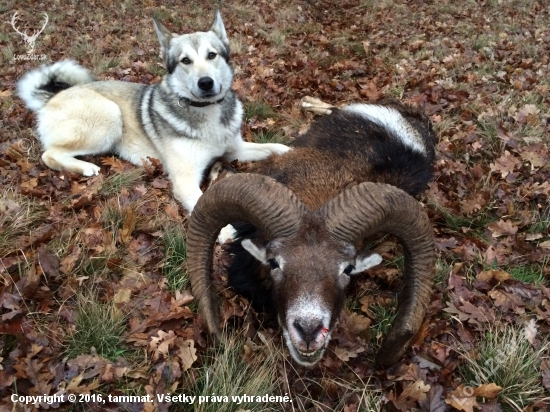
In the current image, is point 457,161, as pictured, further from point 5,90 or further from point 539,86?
point 5,90

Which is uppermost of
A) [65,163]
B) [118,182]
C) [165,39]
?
[165,39]

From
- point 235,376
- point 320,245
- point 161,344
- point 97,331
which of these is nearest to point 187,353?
point 161,344

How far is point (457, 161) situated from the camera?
5770mm

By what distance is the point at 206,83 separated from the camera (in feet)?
17.4

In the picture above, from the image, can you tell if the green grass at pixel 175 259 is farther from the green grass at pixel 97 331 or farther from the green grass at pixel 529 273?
the green grass at pixel 529 273

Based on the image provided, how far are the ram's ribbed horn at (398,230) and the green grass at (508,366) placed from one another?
548mm

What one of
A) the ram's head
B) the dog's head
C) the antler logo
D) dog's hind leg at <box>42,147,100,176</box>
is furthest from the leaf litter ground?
the antler logo

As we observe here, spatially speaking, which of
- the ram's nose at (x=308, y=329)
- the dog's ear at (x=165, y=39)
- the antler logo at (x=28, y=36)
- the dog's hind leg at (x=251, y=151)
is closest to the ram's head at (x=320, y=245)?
the ram's nose at (x=308, y=329)

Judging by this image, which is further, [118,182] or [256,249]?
[118,182]

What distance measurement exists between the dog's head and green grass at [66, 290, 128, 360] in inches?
120

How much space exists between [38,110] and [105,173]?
77.8 inches

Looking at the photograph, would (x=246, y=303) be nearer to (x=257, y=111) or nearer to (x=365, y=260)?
(x=365, y=260)

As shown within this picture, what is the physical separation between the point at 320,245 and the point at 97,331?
1860 mm

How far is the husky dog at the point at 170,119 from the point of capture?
5.53m
